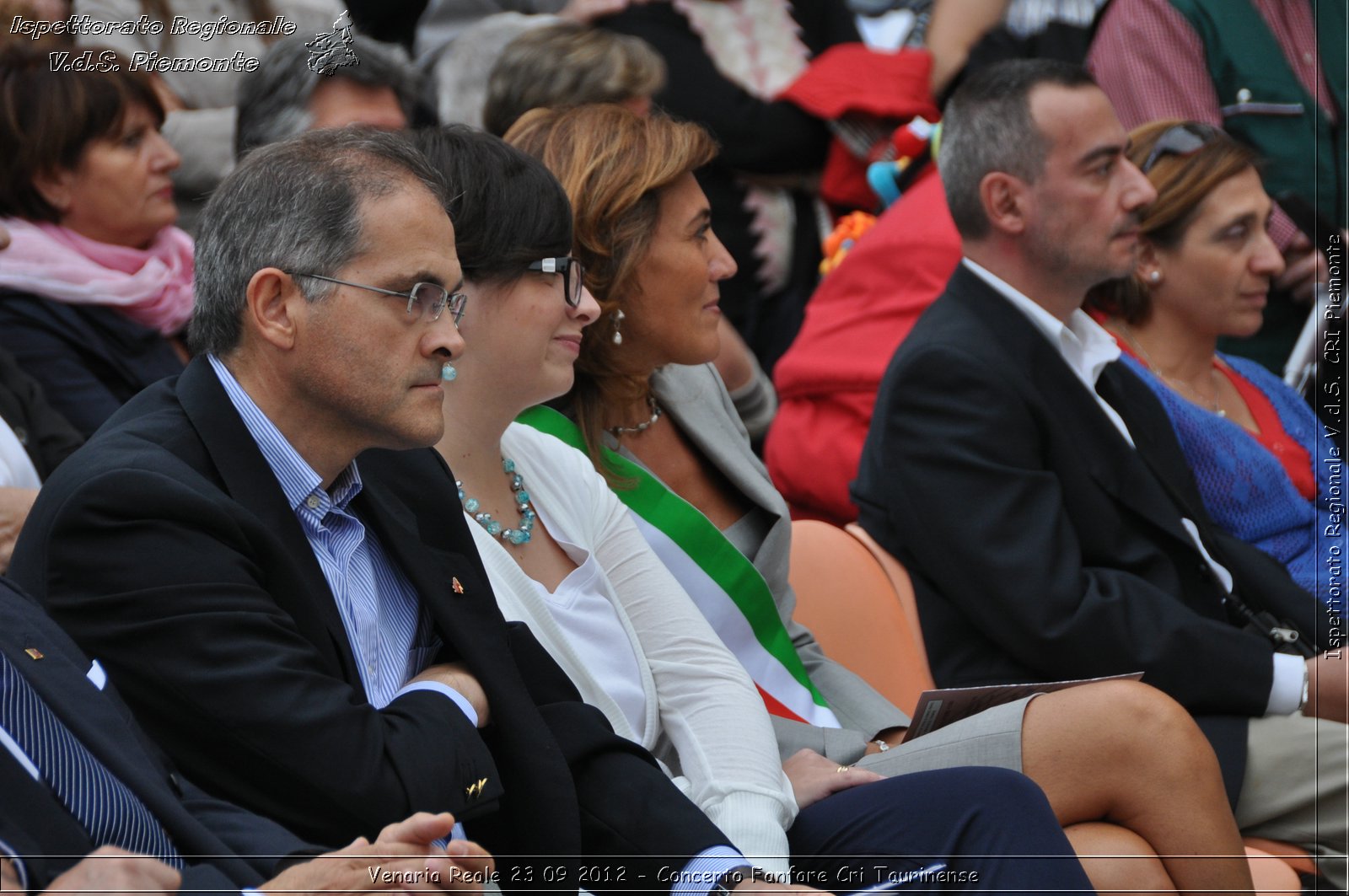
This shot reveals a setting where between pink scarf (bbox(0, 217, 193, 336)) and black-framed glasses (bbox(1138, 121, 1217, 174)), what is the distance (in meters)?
2.57

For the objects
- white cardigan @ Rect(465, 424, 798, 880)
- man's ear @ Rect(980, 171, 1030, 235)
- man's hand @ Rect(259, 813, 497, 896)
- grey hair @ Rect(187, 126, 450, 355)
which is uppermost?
grey hair @ Rect(187, 126, 450, 355)

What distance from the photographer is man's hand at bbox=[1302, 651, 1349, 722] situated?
11.1ft

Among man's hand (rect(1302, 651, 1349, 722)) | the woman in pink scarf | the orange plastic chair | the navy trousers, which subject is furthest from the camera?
the woman in pink scarf

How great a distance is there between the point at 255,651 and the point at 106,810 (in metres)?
0.25

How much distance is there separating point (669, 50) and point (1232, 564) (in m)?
2.50

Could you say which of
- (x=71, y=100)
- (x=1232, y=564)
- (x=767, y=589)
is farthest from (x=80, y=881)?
(x=1232, y=564)

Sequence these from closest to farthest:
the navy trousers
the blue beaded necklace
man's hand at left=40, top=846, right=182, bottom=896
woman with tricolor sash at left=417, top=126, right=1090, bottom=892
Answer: man's hand at left=40, top=846, right=182, bottom=896, the navy trousers, woman with tricolor sash at left=417, top=126, right=1090, bottom=892, the blue beaded necklace

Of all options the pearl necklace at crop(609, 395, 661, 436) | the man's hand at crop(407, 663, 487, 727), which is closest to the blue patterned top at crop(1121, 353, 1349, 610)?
the pearl necklace at crop(609, 395, 661, 436)

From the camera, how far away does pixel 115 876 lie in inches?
67.6

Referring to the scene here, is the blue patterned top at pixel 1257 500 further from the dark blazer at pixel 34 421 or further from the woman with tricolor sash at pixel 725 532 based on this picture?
the dark blazer at pixel 34 421

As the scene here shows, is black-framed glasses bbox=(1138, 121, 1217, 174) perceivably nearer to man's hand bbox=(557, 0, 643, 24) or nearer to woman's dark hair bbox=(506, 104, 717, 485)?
woman's dark hair bbox=(506, 104, 717, 485)

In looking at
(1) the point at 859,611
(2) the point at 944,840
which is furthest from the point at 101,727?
(1) the point at 859,611

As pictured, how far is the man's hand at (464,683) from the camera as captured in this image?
222 centimetres

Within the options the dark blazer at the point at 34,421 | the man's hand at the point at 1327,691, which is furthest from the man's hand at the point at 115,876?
the man's hand at the point at 1327,691
